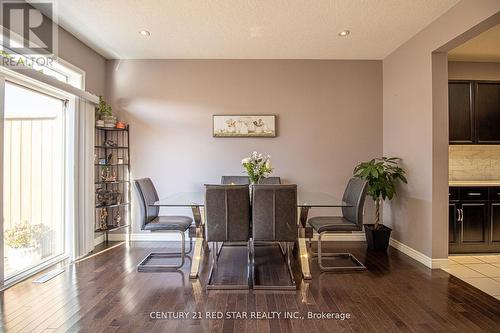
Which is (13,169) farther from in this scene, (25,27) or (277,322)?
(277,322)

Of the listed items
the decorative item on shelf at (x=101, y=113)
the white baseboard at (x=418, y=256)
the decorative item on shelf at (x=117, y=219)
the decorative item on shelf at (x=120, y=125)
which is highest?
the decorative item on shelf at (x=101, y=113)

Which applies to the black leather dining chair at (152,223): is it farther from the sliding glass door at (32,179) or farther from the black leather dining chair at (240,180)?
the sliding glass door at (32,179)

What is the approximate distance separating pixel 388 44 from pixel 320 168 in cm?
194

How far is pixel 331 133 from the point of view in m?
4.30

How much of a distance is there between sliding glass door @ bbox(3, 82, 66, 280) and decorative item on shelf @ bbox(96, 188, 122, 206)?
1.72 feet

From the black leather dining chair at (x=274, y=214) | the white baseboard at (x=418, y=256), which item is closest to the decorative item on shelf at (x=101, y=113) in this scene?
the black leather dining chair at (x=274, y=214)

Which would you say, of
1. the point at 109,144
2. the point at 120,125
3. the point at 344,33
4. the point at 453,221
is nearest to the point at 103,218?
the point at 109,144

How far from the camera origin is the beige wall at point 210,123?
4.29m

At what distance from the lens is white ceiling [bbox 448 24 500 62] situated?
11.0 feet

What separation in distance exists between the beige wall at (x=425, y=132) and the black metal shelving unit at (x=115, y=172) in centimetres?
398

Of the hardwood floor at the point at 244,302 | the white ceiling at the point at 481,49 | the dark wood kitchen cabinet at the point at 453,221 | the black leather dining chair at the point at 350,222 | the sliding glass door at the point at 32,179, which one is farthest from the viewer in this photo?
the dark wood kitchen cabinet at the point at 453,221

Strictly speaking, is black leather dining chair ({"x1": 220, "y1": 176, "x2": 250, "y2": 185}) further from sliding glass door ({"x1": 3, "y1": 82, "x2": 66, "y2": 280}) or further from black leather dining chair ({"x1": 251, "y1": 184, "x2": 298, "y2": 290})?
sliding glass door ({"x1": 3, "y1": 82, "x2": 66, "y2": 280})

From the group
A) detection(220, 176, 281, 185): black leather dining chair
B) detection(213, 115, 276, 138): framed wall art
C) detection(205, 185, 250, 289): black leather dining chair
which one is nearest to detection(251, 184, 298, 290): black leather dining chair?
detection(205, 185, 250, 289): black leather dining chair

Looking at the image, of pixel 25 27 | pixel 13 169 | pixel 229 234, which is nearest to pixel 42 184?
pixel 13 169
